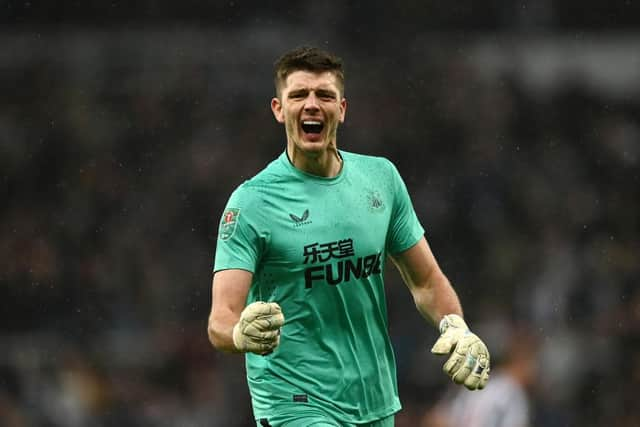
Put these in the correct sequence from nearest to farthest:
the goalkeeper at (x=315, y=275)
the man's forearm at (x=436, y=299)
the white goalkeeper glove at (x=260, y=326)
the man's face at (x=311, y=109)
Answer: the white goalkeeper glove at (x=260, y=326), the goalkeeper at (x=315, y=275), the man's face at (x=311, y=109), the man's forearm at (x=436, y=299)

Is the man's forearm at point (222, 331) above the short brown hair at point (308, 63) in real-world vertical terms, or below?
below

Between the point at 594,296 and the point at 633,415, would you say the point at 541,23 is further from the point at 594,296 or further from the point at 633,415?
the point at 633,415

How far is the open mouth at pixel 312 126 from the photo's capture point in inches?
202

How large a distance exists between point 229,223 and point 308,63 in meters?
0.69

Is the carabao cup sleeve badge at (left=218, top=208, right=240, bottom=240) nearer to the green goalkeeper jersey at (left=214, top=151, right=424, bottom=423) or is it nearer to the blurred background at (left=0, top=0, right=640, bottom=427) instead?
the green goalkeeper jersey at (left=214, top=151, right=424, bottom=423)

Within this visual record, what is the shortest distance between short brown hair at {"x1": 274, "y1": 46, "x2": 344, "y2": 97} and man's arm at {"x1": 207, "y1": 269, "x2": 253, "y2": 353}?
2.58ft

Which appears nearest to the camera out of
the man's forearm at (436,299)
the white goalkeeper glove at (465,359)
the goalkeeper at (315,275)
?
the white goalkeeper glove at (465,359)

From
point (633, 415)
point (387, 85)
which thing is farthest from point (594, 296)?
point (387, 85)

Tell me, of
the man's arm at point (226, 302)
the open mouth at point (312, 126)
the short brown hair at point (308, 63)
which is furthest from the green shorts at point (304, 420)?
the short brown hair at point (308, 63)

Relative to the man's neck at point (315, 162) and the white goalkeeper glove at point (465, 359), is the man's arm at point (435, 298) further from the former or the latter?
the man's neck at point (315, 162)

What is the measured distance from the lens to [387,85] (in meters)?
16.1

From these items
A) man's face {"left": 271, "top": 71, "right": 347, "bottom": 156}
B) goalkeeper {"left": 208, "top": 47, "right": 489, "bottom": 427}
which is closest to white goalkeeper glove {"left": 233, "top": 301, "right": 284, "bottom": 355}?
goalkeeper {"left": 208, "top": 47, "right": 489, "bottom": 427}

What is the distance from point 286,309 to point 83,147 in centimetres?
1021

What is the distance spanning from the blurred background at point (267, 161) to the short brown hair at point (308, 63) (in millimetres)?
3997
